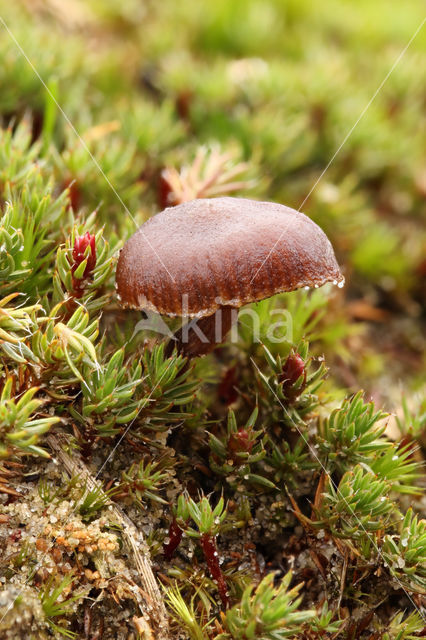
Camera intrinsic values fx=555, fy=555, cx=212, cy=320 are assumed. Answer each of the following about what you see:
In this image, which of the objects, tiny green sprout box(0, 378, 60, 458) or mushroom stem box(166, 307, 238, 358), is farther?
mushroom stem box(166, 307, 238, 358)

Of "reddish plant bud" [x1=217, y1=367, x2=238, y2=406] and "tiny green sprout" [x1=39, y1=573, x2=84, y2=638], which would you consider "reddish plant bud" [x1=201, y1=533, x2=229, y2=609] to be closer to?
"tiny green sprout" [x1=39, y1=573, x2=84, y2=638]

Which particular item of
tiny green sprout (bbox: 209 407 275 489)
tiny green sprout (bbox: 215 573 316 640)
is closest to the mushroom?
tiny green sprout (bbox: 209 407 275 489)

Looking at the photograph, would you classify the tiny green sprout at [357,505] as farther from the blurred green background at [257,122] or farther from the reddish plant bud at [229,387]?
the blurred green background at [257,122]

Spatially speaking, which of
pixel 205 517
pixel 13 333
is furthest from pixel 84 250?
pixel 205 517

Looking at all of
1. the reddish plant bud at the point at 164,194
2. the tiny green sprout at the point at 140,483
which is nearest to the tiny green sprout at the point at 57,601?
the tiny green sprout at the point at 140,483

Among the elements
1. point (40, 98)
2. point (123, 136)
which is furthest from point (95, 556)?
point (40, 98)

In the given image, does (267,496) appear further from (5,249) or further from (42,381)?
(5,249)

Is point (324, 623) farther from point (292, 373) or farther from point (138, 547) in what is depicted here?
point (292, 373)
